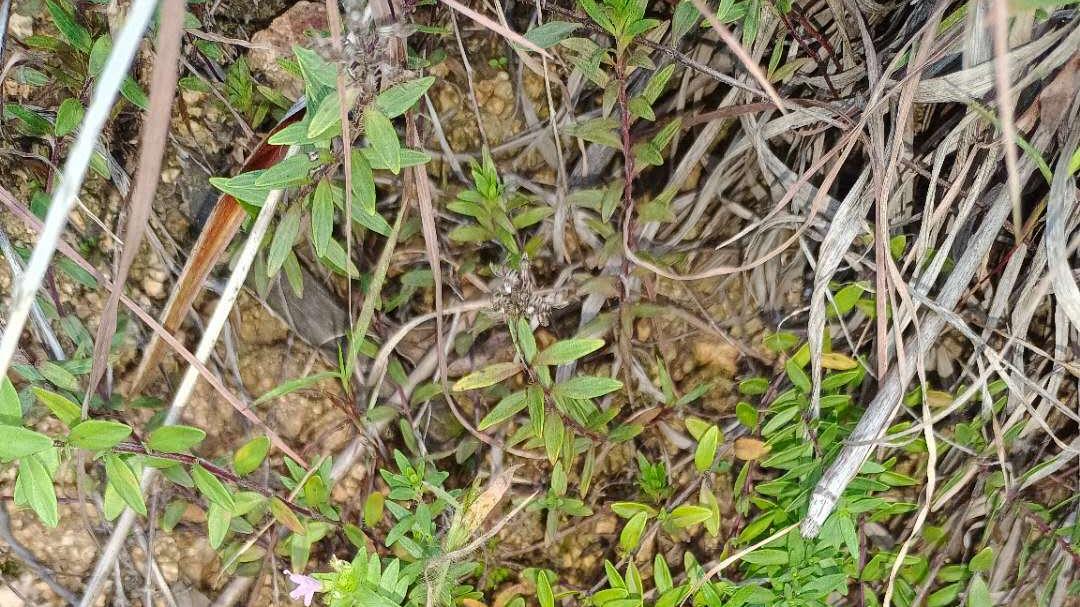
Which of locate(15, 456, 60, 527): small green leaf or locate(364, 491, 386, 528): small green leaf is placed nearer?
locate(15, 456, 60, 527): small green leaf

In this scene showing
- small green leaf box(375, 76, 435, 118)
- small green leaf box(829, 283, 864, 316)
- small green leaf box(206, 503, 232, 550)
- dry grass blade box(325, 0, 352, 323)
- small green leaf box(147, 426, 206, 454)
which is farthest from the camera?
small green leaf box(829, 283, 864, 316)

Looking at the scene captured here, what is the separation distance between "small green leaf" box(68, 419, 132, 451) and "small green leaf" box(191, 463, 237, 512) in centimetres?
13

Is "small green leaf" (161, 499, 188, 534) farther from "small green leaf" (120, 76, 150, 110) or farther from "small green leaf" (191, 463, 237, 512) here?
"small green leaf" (120, 76, 150, 110)

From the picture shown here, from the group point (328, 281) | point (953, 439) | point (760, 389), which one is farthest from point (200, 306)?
point (953, 439)

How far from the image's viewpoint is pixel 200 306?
1.33 metres

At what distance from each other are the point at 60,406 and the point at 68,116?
44 centimetres

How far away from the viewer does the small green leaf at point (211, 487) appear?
3.27 ft

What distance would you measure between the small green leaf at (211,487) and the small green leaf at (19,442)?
0.18 metres

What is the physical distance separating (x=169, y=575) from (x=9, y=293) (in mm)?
565

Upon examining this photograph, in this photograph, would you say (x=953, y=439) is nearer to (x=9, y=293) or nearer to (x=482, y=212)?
(x=482, y=212)

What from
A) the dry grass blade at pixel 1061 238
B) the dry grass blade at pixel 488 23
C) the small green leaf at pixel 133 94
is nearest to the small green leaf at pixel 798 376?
the dry grass blade at pixel 1061 238

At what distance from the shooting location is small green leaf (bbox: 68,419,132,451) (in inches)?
34.4

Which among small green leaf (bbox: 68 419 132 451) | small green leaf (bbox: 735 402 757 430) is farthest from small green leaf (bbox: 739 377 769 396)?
small green leaf (bbox: 68 419 132 451)

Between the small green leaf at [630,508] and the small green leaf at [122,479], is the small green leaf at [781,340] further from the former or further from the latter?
the small green leaf at [122,479]
